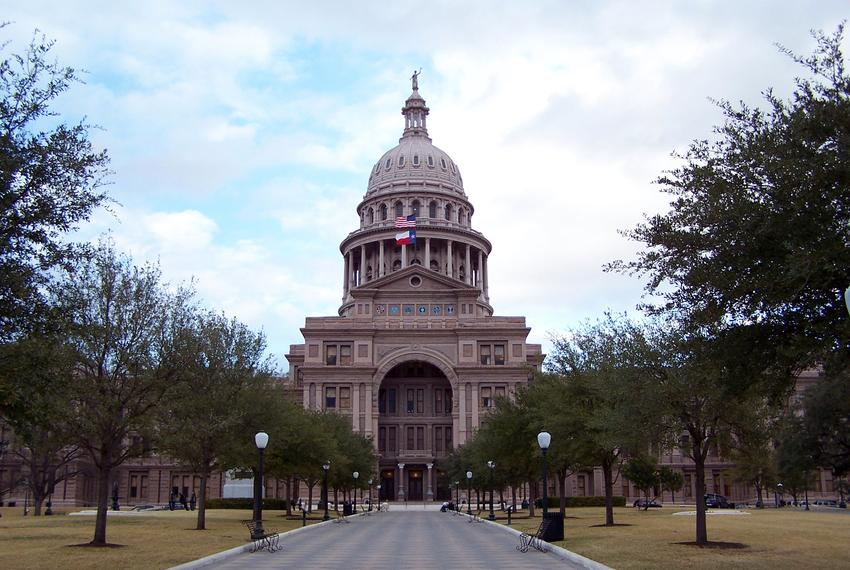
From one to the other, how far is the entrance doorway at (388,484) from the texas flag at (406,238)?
113 ft

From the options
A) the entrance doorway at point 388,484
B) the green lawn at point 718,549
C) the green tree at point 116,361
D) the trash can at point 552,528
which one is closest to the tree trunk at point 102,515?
the green tree at point 116,361

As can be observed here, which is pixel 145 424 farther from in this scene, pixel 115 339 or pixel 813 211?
pixel 813 211

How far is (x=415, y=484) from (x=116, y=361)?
78193 millimetres

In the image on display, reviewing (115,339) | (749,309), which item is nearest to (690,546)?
(749,309)

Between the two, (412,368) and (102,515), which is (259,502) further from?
(412,368)

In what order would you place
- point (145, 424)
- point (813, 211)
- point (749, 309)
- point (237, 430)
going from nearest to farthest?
point (813, 211) < point (749, 309) < point (145, 424) < point (237, 430)

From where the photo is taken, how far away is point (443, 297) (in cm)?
10656

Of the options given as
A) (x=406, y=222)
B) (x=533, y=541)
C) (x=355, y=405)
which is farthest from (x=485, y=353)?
(x=533, y=541)

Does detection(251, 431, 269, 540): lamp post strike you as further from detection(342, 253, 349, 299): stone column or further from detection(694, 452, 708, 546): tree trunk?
detection(342, 253, 349, 299): stone column

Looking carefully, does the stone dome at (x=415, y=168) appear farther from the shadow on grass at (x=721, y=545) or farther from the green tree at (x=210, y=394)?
the shadow on grass at (x=721, y=545)

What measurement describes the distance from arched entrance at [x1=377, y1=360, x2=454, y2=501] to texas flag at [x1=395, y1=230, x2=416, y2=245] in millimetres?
22083

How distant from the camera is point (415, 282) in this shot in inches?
4250

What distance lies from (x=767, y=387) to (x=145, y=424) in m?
22.0

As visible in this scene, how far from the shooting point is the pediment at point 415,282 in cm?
10694
